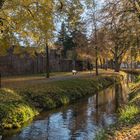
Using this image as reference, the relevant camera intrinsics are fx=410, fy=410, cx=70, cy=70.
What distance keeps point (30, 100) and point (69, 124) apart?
5.37 m

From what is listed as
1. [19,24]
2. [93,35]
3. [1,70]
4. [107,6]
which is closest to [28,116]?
[19,24]

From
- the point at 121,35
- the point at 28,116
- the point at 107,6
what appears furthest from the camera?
the point at 121,35

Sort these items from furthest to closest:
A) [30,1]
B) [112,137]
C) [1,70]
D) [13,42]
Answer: [1,70], [13,42], [30,1], [112,137]

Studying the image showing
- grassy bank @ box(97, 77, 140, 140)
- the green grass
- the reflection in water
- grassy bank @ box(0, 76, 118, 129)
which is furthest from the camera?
grassy bank @ box(0, 76, 118, 129)

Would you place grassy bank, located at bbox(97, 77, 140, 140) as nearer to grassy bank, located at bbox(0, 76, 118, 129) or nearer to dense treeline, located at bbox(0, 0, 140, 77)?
grassy bank, located at bbox(0, 76, 118, 129)

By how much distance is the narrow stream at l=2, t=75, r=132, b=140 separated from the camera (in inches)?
751

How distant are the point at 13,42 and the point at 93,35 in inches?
1248

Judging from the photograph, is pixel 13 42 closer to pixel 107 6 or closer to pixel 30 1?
pixel 30 1

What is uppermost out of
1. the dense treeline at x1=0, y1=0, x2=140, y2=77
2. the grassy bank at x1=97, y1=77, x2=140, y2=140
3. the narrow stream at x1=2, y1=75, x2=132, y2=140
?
the dense treeline at x1=0, y1=0, x2=140, y2=77

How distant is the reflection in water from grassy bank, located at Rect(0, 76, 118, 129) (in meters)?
0.76

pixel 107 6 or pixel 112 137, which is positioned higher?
pixel 107 6

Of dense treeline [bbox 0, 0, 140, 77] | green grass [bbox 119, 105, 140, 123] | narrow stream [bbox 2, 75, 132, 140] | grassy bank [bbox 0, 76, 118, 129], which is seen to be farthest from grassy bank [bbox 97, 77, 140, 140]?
dense treeline [bbox 0, 0, 140, 77]

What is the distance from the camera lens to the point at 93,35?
206ft

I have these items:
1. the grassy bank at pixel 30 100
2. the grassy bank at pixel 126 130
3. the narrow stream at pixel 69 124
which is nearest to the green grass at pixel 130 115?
the grassy bank at pixel 126 130
